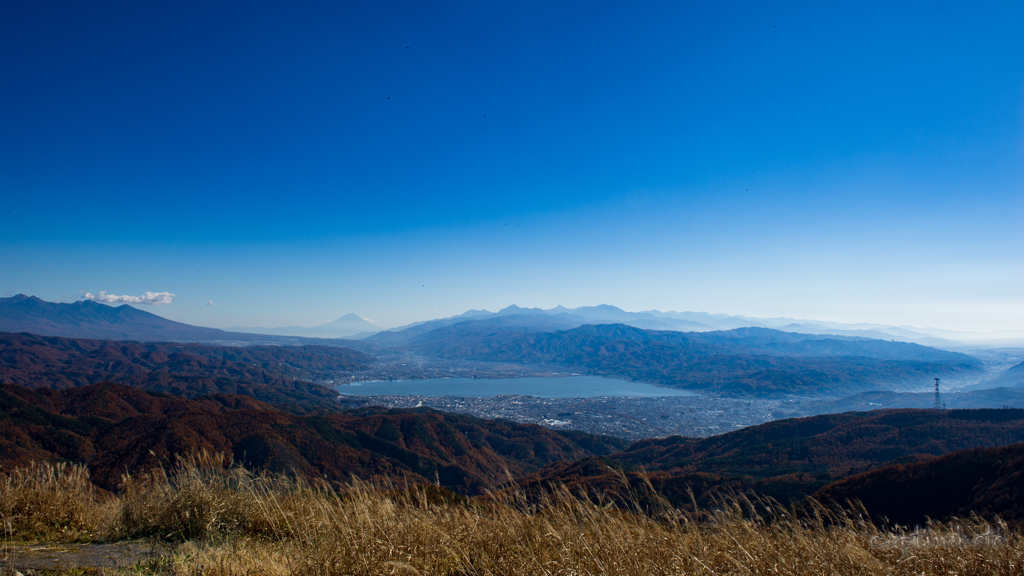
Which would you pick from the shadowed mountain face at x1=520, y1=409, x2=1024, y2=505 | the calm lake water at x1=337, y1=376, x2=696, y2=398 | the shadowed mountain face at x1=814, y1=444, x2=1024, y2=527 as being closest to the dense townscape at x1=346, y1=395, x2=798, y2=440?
the calm lake water at x1=337, y1=376, x2=696, y2=398

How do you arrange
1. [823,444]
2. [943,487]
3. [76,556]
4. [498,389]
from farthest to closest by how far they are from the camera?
[498,389]
[823,444]
[943,487]
[76,556]

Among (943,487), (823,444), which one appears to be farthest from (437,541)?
(823,444)

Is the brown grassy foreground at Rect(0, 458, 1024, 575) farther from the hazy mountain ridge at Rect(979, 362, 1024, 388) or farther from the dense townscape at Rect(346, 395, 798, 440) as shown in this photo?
the hazy mountain ridge at Rect(979, 362, 1024, 388)

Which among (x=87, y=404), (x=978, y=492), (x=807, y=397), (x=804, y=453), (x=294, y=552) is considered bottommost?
(x=807, y=397)

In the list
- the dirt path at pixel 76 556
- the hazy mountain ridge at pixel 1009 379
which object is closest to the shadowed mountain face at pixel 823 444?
the dirt path at pixel 76 556

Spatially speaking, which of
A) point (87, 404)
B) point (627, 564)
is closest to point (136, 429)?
point (87, 404)

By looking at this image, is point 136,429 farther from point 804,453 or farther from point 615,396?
point 615,396

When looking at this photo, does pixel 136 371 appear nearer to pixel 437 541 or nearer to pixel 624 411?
pixel 624 411
